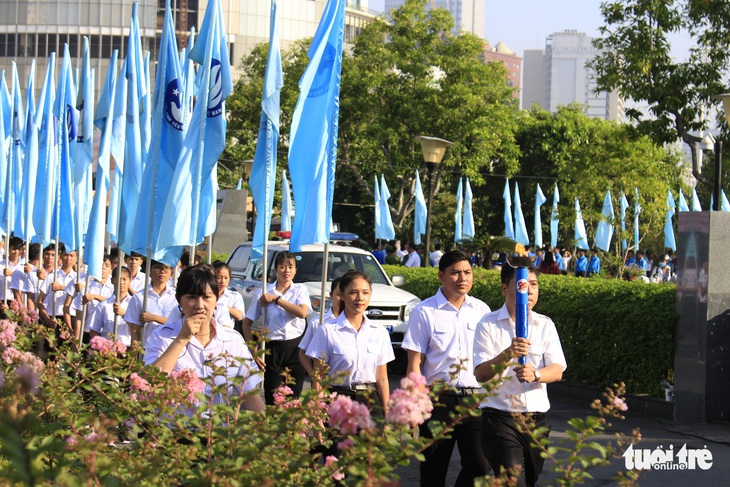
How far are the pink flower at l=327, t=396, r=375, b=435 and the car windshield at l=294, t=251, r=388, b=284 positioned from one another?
43.5ft

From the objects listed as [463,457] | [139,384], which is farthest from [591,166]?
[139,384]

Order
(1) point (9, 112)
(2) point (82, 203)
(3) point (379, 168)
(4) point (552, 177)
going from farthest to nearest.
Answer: (4) point (552, 177)
(3) point (379, 168)
(1) point (9, 112)
(2) point (82, 203)

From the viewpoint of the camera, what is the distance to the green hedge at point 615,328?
12.6m

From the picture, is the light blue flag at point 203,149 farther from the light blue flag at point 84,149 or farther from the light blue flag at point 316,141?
the light blue flag at point 84,149

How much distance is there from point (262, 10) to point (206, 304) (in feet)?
269

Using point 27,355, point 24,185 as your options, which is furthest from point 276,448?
point 24,185

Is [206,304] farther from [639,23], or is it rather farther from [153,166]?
[639,23]

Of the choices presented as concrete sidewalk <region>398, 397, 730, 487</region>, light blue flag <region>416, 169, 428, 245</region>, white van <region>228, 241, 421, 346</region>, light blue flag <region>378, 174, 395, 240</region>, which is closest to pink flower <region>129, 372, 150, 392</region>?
concrete sidewalk <region>398, 397, 730, 487</region>

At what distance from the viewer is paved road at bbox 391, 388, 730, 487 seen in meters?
8.82

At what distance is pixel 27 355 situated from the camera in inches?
200

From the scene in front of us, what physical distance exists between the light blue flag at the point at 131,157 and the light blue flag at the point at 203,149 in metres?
0.70

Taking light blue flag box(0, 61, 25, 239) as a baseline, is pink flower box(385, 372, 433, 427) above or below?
below

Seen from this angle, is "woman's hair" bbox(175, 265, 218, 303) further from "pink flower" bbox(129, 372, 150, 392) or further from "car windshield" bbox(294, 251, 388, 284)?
"car windshield" bbox(294, 251, 388, 284)

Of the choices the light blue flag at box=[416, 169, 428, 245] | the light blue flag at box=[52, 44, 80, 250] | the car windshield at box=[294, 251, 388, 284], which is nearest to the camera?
the light blue flag at box=[52, 44, 80, 250]
